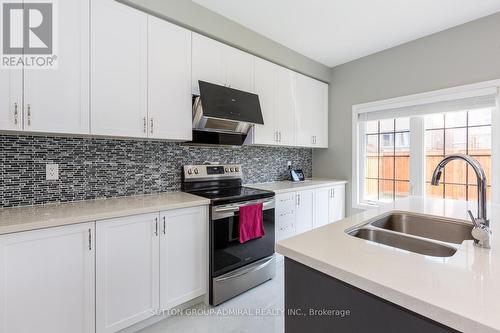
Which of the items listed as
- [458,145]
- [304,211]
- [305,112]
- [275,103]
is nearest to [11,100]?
[275,103]

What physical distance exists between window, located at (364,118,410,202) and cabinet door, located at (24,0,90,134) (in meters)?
3.37

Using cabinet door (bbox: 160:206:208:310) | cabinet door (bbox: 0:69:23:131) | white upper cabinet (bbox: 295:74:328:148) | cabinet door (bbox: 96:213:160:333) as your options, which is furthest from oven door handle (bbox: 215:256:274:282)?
cabinet door (bbox: 0:69:23:131)

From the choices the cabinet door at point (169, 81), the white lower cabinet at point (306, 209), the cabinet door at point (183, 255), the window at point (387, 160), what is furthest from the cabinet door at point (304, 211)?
the cabinet door at point (169, 81)

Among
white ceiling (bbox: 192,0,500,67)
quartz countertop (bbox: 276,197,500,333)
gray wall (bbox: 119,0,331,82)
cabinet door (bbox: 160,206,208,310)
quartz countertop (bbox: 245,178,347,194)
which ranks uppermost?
white ceiling (bbox: 192,0,500,67)

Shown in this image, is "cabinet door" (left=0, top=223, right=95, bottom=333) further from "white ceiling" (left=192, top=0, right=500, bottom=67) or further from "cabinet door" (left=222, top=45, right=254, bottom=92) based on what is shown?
"white ceiling" (left=192, top=0, right=500, bottom=67)

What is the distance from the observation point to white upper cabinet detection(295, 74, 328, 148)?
3330 mm

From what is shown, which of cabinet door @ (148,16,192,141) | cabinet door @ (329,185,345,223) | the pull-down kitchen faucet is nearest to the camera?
the pull-down kitchen faucet

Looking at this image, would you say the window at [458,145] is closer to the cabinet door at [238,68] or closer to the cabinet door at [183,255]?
the cabinet door at [238,68]

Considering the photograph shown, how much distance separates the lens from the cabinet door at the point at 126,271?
5.11ft

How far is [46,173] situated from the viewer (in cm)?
178

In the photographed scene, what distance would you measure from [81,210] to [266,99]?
2149 mm

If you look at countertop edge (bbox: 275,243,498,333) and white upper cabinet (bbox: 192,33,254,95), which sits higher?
white upper cabinet (bbox: 192,33,254,95)

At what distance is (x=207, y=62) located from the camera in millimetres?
2336

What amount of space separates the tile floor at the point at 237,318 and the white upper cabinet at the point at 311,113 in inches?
78.2
